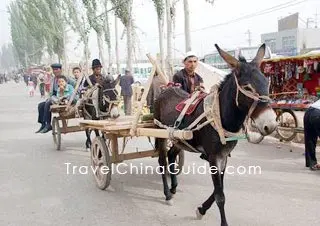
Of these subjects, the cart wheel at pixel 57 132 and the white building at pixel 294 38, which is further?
the white building at pixel 294 38

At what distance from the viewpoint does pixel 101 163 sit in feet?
19.7

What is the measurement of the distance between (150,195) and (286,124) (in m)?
5.00

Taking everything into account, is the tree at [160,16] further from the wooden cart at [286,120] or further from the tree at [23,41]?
the tree at [23,41]

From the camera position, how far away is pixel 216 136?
13.4 ft

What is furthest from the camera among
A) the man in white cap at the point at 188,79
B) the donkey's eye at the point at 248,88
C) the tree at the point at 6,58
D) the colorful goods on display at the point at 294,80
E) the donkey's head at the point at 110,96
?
the tree at the point at 6,58

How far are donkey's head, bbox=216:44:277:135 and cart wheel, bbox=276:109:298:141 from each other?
5590 mm

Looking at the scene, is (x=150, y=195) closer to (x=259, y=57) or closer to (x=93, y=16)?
(x=259, y=57)

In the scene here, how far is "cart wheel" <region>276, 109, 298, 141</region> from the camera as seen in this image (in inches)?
359

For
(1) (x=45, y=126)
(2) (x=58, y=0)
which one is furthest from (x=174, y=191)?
(2) (x=58, y=0)

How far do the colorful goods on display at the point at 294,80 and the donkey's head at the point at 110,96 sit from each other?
3.98 metres

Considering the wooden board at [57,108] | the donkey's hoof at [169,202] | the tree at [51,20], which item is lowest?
the donkey's hoof at [169,202]

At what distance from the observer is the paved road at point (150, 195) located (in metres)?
4.69

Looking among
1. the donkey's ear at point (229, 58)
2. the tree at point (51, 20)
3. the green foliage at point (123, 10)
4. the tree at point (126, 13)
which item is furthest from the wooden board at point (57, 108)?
the tree at point (51, 20)

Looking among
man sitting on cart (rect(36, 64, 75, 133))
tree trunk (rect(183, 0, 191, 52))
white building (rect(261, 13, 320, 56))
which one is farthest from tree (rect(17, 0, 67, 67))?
man sitting on cart (rect(36, 64, 75, 133))
